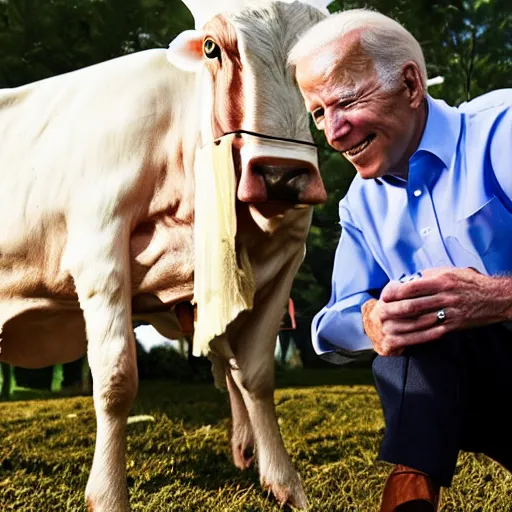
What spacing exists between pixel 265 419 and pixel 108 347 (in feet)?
1.80

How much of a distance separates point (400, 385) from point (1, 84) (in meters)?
2.94

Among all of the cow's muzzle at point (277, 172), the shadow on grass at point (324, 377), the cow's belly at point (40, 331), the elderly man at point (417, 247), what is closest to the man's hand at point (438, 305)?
the elderly man at point (417, 247)

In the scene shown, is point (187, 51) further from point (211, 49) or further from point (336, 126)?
point (336, 126)

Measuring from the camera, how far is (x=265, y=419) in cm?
259

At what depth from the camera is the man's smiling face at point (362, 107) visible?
54.2 inches

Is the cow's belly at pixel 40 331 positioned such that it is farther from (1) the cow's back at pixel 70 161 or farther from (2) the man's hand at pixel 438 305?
(2) the man's hand at pixel 438 305

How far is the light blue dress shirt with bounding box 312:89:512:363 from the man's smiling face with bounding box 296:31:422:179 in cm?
4

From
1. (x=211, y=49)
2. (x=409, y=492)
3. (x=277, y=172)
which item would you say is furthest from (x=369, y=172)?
(x=211, y=49)

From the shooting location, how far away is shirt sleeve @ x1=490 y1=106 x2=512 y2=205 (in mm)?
1319

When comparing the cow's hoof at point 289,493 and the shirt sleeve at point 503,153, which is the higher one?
the shirt sleeve at point 503,153

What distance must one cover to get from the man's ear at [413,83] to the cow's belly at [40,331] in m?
1.47

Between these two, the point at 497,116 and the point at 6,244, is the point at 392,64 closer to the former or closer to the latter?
the point at 497,116

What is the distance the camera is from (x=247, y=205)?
7.68 feet

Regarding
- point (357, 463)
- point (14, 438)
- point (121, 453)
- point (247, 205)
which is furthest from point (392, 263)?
point (14, 438)
